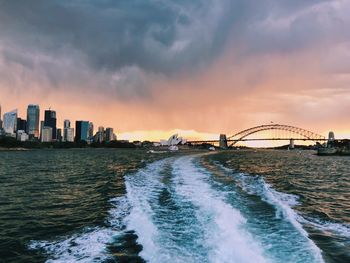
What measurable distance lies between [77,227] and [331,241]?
11349mm

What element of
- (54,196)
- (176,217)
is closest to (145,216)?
(176,217)

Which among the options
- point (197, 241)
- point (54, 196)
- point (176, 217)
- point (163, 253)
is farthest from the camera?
point (54, 196)

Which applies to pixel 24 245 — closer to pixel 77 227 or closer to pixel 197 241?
pixel 77 227

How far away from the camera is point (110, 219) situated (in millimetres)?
18250

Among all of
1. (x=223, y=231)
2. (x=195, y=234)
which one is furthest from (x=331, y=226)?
(x=195, y=234)

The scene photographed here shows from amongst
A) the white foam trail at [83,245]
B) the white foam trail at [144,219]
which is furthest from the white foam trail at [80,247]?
the white foam trail at [144,219]

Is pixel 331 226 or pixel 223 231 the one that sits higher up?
pixel 223 231

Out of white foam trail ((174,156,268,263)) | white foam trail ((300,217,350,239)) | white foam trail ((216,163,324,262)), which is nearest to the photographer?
white foam trail ((174,156,268,263))

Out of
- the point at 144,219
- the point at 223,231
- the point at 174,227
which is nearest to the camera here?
the point at 223,231

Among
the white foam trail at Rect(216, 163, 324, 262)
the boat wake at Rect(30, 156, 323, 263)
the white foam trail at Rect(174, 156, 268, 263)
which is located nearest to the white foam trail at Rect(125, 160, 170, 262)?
the boat wake at Rect(30, 156, 323, 263)

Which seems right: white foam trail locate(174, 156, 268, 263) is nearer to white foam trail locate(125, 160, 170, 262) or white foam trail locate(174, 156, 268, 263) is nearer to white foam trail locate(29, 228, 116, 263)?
white foam trail locate(125, 160, 170, 262)

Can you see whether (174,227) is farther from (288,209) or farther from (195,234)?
(288,209)

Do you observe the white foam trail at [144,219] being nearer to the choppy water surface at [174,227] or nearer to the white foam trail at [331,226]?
the choppy water surface at [174,227]

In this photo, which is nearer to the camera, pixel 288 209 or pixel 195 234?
pixel 195 234
